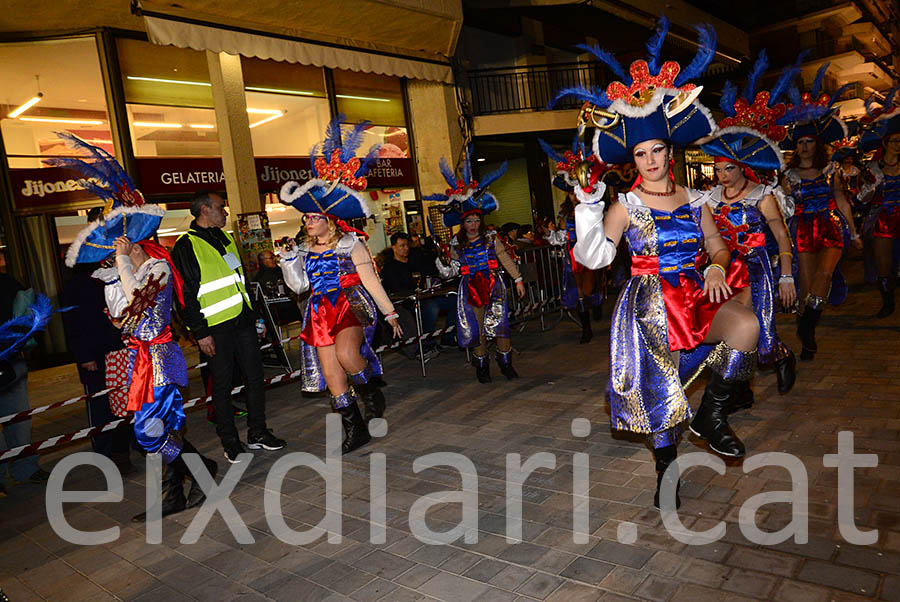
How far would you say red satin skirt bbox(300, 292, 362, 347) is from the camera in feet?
17.4

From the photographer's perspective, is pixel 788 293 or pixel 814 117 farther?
pixel 814 117

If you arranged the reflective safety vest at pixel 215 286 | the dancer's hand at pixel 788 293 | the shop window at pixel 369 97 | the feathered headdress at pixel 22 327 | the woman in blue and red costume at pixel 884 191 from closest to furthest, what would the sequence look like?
1. the feathered headdress at pixel 22 327
2. the dancer's hand at pixel 788 293
3. the reflective safety vest at pixel 215 286
4. the woman in blue and red costume at pixel 884 191
5. the shop window at pixel 369 97

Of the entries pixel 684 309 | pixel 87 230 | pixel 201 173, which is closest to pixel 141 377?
pixel 87 230

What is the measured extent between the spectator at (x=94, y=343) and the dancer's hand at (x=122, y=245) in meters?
1.43

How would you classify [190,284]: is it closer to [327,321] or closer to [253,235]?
[327,321]

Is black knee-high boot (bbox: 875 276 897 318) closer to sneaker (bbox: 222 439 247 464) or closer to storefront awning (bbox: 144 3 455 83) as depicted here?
sneaker (bbox: 222 439 247 464)

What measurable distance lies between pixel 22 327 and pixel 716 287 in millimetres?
3522

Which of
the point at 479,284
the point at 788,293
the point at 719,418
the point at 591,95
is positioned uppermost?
the point at 591,95

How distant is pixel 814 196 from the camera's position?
6.91 metres

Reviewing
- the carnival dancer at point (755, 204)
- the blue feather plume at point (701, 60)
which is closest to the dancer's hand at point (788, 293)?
the carnival dancer at point (755, 204)

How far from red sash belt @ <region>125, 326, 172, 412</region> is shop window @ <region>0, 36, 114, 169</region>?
7.56 m

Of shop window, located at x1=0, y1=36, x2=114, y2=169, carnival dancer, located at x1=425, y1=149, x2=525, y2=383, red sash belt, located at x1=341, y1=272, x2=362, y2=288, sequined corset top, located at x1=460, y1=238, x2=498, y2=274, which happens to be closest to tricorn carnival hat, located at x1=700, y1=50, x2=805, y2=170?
carnival dancer, located at x1=425, y1=149, x2=525, y2=383

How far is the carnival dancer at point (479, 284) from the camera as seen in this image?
23.0ft

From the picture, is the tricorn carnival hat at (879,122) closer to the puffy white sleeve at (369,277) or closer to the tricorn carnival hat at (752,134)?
the tricorn carnival hat at (752,134)
